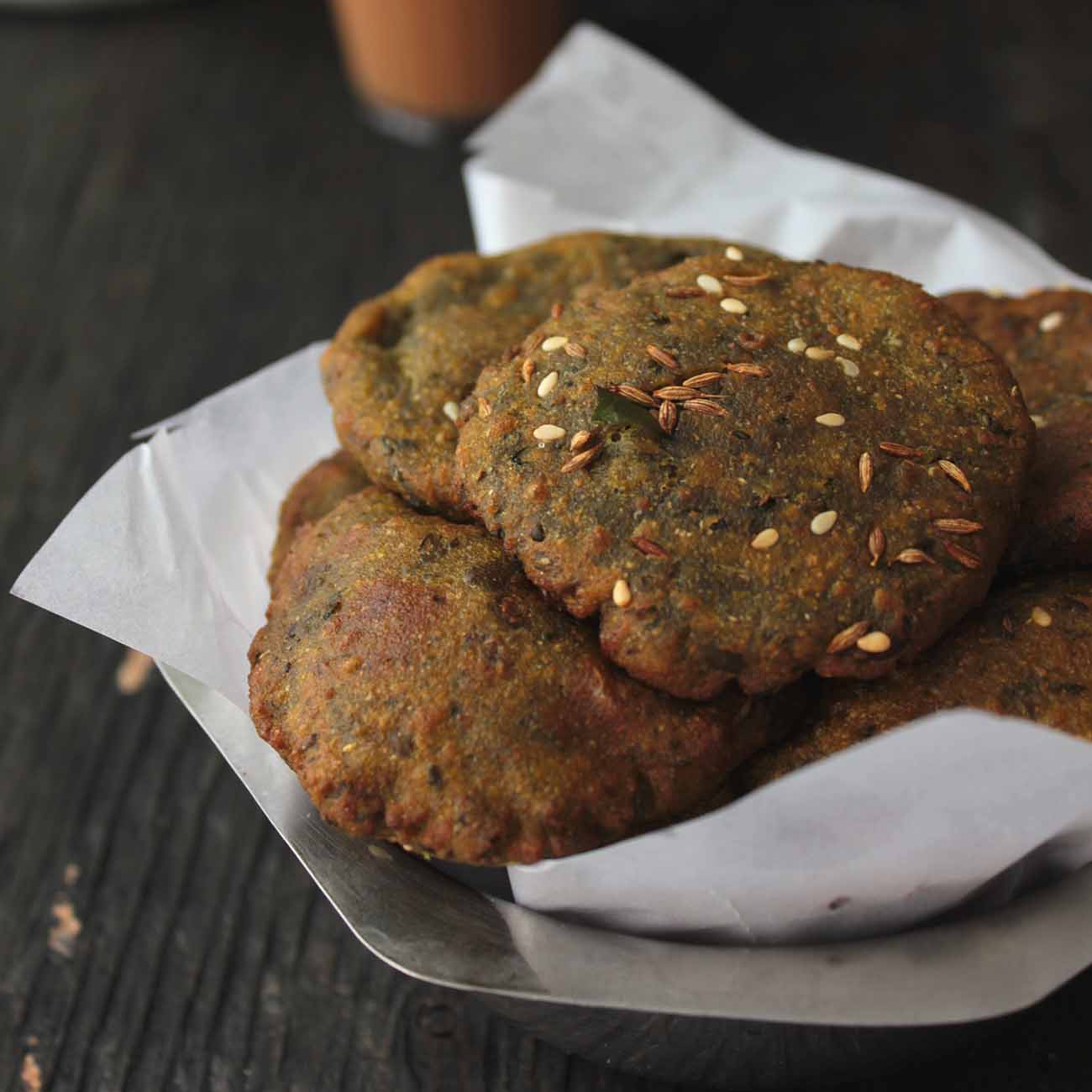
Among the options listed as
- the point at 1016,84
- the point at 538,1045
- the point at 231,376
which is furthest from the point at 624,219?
the point at 1016,84

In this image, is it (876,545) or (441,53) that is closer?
(876,545)

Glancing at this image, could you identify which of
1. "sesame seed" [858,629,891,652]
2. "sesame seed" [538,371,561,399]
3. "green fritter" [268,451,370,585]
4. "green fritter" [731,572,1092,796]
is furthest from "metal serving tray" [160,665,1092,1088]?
"sesame seed" [538,371,561,399]

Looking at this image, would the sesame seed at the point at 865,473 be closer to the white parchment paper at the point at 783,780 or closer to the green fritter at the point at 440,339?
the white parchment paper at the point at 783,780

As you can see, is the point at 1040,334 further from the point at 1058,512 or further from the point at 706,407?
the point at 706,407

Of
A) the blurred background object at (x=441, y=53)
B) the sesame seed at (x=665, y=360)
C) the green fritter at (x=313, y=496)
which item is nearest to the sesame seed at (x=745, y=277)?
the sesame seed at (x=665, y=360)

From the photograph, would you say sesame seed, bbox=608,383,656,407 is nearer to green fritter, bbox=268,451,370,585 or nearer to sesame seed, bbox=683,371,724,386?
sesame seed, bbox=683,371,724,386

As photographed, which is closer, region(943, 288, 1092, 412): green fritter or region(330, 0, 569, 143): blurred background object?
region(943, 288, 1092, 412): green fritter

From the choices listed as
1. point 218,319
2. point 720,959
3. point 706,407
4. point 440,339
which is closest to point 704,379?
point 706,407

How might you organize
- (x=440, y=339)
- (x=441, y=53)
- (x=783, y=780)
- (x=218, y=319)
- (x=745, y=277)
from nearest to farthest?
(x=783, y=780) → (x=745, y=277) → (x=440, y=339) → (x=218, y=319) → (x=441, y=53)
